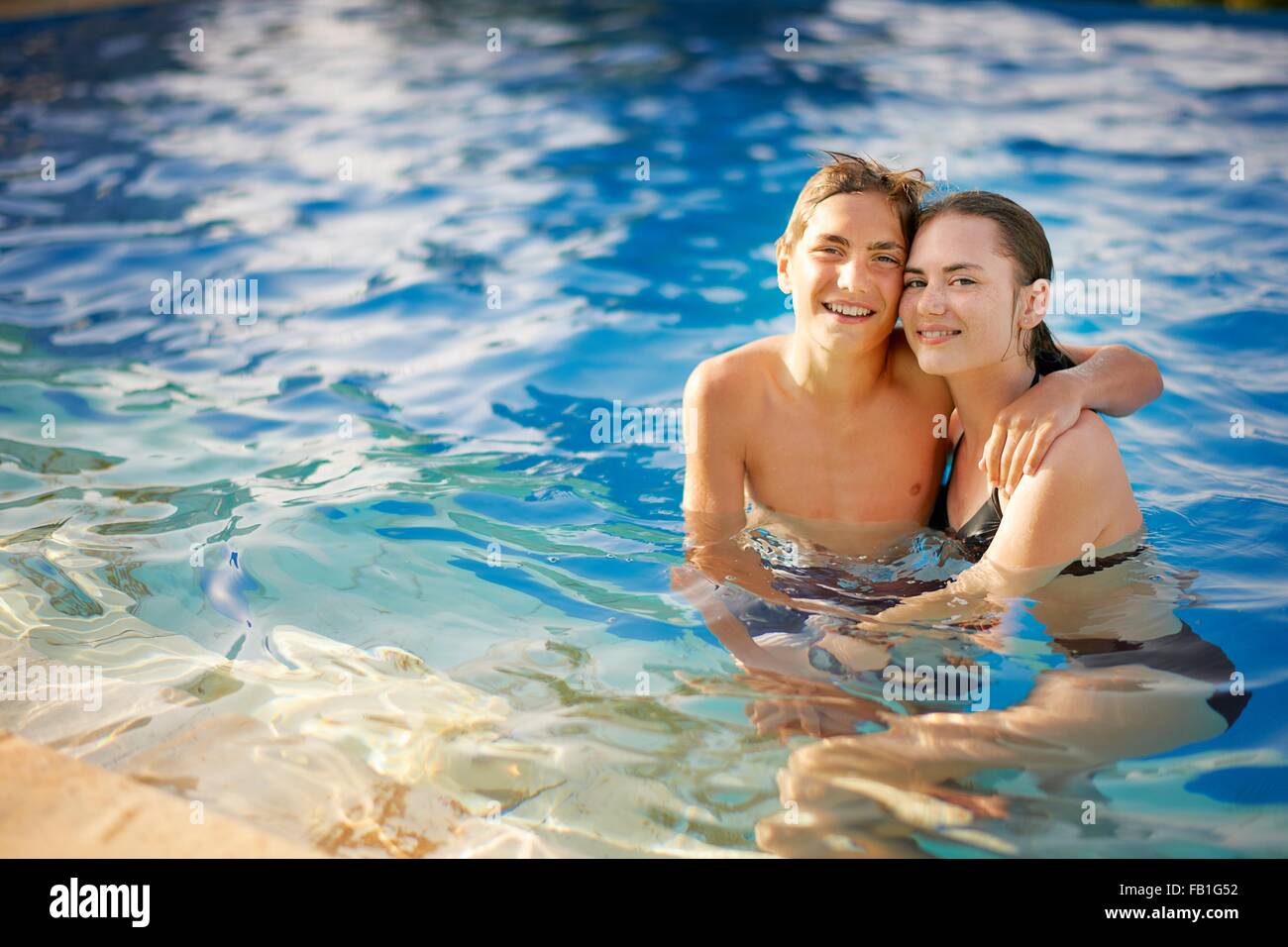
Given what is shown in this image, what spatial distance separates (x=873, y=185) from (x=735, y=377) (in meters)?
0.74

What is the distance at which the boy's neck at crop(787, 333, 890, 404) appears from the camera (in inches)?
150

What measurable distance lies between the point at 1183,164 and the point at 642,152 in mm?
3808

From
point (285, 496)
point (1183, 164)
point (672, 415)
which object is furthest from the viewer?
point (1183, 164)

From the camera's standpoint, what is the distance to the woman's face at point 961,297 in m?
3.43

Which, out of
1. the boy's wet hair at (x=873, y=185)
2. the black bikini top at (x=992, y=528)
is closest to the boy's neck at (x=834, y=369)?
the boy's wet hair at (x=873, y=185)

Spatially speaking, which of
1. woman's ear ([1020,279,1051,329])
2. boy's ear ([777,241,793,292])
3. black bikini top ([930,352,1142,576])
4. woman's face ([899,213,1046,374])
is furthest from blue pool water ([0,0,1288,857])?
boy's ear ([777,241,793,292])

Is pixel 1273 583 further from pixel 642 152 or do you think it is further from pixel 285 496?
pixel 642 152

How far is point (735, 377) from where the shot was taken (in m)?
3.90

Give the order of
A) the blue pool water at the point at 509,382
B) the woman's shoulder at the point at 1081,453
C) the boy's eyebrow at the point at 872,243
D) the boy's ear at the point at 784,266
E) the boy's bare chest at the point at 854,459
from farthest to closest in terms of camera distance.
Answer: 1. the boy's bare chest at the point at 854,459
2. the boy's ear at the point at 784,266
3. the boy's eyebrow at the point at 872,243
4. the woman's shoulder at the point at 1081,453
5. the blue pool water at the point at 509,382

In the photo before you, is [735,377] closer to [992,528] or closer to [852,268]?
[852,268]

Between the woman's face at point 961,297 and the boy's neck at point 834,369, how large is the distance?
11.7 inches

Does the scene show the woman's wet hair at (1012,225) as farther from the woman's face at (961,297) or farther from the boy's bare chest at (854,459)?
the boy's bare chest at (854,459)

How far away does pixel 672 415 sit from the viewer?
5.49 metres

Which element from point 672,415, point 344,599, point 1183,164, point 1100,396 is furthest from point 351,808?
point 1183,164
